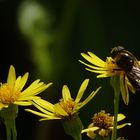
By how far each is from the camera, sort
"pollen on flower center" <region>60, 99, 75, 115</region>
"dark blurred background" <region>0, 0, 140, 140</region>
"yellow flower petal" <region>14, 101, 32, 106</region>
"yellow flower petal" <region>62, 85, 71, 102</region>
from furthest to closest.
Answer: "dark blurred background" <region>0, 0, 140, 140</region>, "yellow flower petal" <region>62, 85, 71, 102</region>, "pollen on flower center" <region>60, 99, 75, 115</region>, "yellow flower petal" <region>14, 101, 32, 106</region>

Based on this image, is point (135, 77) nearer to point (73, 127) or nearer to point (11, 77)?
point (73, 127)

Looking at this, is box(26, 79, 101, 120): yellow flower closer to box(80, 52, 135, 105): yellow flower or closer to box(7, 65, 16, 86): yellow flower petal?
box(80, 52, 135, 105): yellow flower

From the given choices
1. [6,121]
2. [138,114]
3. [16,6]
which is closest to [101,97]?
[138,114]

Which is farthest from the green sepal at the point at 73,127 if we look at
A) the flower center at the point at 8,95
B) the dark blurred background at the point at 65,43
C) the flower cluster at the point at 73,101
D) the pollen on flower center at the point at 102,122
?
the dark blurred background at the point at 65,43

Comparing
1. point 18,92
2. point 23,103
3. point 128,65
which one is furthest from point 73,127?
point 128,65

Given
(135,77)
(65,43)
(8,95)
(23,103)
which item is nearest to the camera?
(23,103)

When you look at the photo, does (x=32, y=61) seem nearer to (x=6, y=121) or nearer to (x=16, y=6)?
(x=16, y=6)

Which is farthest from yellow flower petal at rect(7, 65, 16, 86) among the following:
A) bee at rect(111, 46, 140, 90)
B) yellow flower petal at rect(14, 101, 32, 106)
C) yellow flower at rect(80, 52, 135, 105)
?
bee at rect(111, 46, 140, 90)
